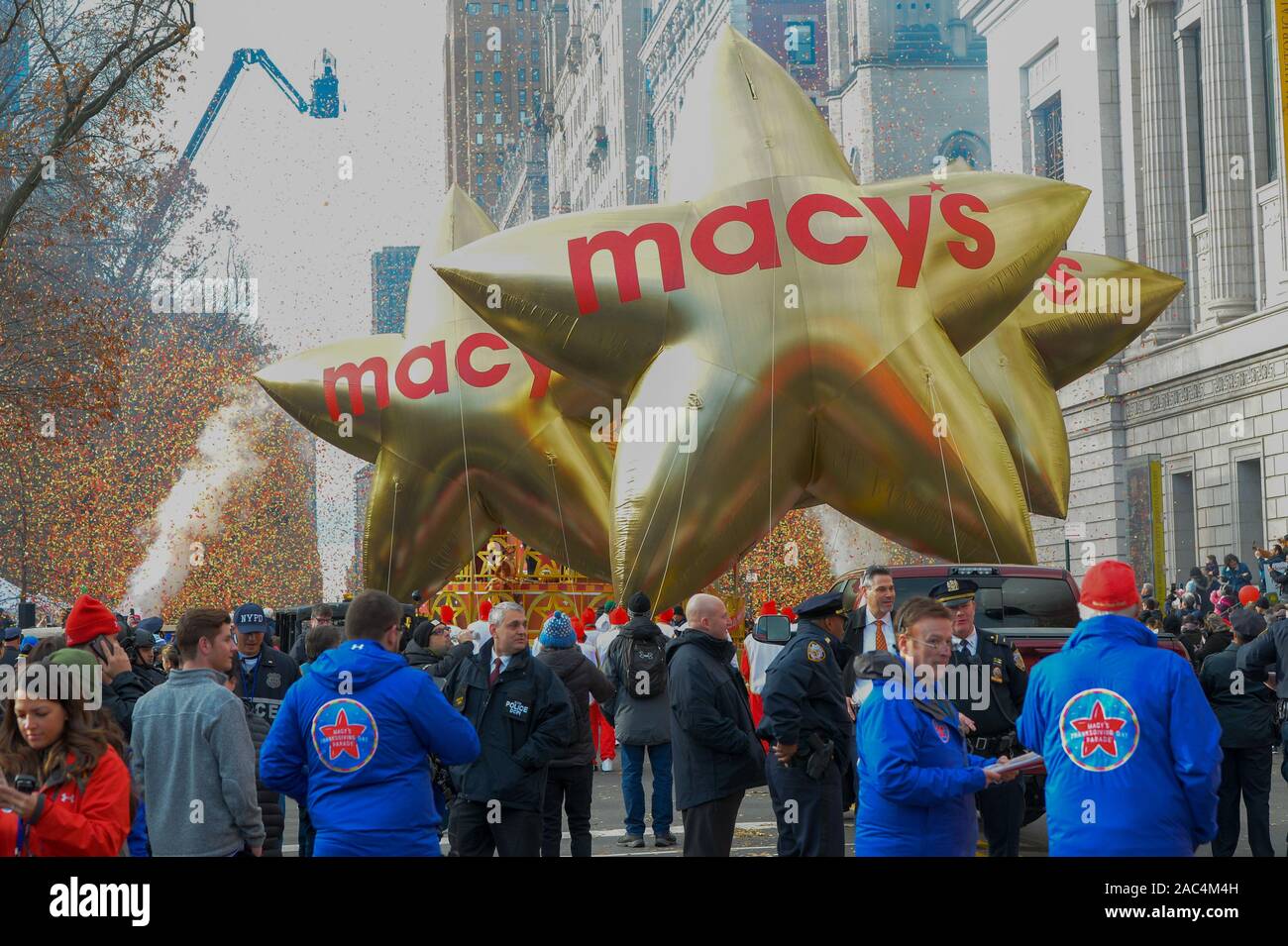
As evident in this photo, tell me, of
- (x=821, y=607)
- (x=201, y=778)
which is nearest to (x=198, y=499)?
(x=821, y=607)

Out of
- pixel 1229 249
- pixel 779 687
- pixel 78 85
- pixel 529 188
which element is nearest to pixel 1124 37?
pixel 1229 249

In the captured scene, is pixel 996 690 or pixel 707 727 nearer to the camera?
pixel 707 727

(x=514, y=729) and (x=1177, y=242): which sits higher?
(x=1177, y=242)

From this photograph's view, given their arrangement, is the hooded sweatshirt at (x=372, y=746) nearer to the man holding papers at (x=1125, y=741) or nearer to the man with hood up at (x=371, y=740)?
the man with hood up at (x=371, y=740)

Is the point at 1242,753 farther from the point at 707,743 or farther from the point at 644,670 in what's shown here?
the point at 644,670

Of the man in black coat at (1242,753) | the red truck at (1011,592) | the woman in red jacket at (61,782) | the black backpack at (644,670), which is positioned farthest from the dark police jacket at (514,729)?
the man in black coat at (1242,753)

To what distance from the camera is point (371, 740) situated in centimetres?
616

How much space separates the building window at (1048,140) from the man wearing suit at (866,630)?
122ft

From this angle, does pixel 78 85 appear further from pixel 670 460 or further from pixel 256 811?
pixel 256 811

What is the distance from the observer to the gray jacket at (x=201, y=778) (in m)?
6.34

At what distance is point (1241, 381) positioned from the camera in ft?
111

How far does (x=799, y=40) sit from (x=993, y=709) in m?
73.9
